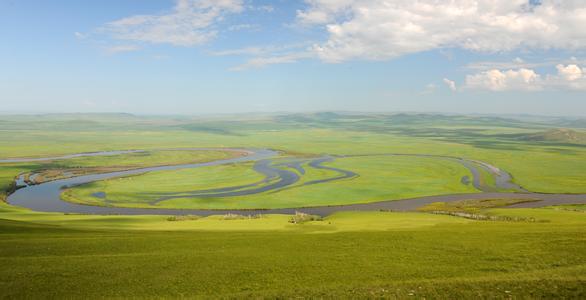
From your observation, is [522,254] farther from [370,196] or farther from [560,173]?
[560,173]

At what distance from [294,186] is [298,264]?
68745 millimetres

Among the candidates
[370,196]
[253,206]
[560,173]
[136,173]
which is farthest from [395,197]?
[136,173]

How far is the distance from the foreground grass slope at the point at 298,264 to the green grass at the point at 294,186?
45.1 m

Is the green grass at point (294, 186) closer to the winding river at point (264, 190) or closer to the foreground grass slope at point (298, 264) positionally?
the winding river at point (264, 190)

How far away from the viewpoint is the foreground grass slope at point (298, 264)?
1831 cm

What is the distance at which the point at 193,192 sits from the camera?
85.5m

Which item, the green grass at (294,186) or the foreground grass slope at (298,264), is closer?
the foreground grass slope at (298,264)

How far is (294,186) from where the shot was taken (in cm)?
9175

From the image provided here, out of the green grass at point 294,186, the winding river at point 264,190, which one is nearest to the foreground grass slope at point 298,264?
the winding river at point 264,190

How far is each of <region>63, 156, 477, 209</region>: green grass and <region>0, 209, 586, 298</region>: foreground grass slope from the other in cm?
4510

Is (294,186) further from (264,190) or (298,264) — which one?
(298,264)

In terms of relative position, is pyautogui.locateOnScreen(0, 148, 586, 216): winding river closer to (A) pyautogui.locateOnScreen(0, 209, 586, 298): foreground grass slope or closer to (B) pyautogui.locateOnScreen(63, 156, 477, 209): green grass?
(B) pyautogui.locateOnScreen(63, 156, 477, 209): green grass

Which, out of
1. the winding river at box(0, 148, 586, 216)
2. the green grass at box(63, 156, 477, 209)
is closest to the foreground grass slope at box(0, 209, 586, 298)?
the winding river at box(0, 148, 586, 216)

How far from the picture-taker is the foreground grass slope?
18312 mm
